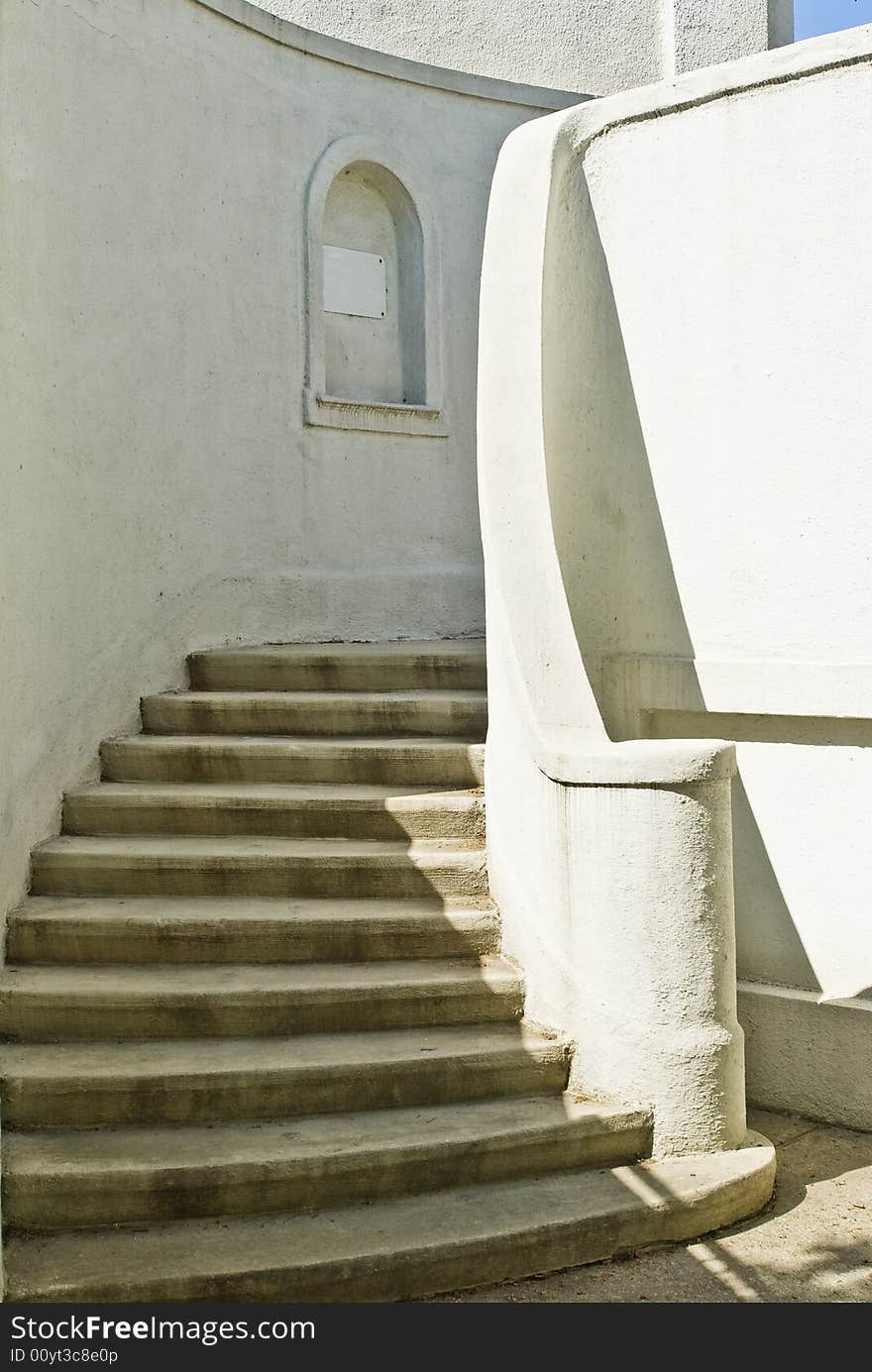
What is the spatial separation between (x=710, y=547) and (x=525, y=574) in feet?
2.47

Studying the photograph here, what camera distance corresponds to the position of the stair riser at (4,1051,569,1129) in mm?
4035

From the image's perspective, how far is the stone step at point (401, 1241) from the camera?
3.47 m

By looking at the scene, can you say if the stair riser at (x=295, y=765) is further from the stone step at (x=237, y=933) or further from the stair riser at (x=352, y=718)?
the stone step at (x=237, y=933)

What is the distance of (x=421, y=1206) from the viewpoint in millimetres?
3873

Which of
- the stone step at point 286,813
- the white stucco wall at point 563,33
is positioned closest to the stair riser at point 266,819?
the stone step at point 286,813

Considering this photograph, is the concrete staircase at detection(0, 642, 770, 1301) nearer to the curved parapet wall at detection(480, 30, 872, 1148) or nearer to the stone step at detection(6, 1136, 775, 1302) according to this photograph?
the stone step at detection(6, 1136, 775, 1302)

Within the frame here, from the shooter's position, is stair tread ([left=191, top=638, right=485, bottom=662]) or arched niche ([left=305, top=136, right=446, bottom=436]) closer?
stair tread ([left=191, top=638, right=485, bottom=662])

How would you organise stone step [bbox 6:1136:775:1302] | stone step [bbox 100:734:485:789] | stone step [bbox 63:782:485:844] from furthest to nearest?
stone step [bbox 100:734:485:789]
stone step [bbox 63:782:485:844]
stone step [bbox 6:1136:775:1302]

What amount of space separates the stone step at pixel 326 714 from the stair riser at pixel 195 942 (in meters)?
1.23

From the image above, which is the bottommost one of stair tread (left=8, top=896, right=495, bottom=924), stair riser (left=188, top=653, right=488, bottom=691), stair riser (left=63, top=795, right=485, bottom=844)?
stair tread (left=8, top=896, right=495, bottom=924)

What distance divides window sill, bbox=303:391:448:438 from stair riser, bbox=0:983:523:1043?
3794 millimetres

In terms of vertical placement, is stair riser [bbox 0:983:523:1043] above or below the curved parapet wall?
below

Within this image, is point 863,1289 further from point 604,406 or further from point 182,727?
point 182,727

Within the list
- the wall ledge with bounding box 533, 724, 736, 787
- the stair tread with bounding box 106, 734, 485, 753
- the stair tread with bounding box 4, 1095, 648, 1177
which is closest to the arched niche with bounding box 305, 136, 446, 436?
the stair tread with bounding box 106, 734, 485, 753
